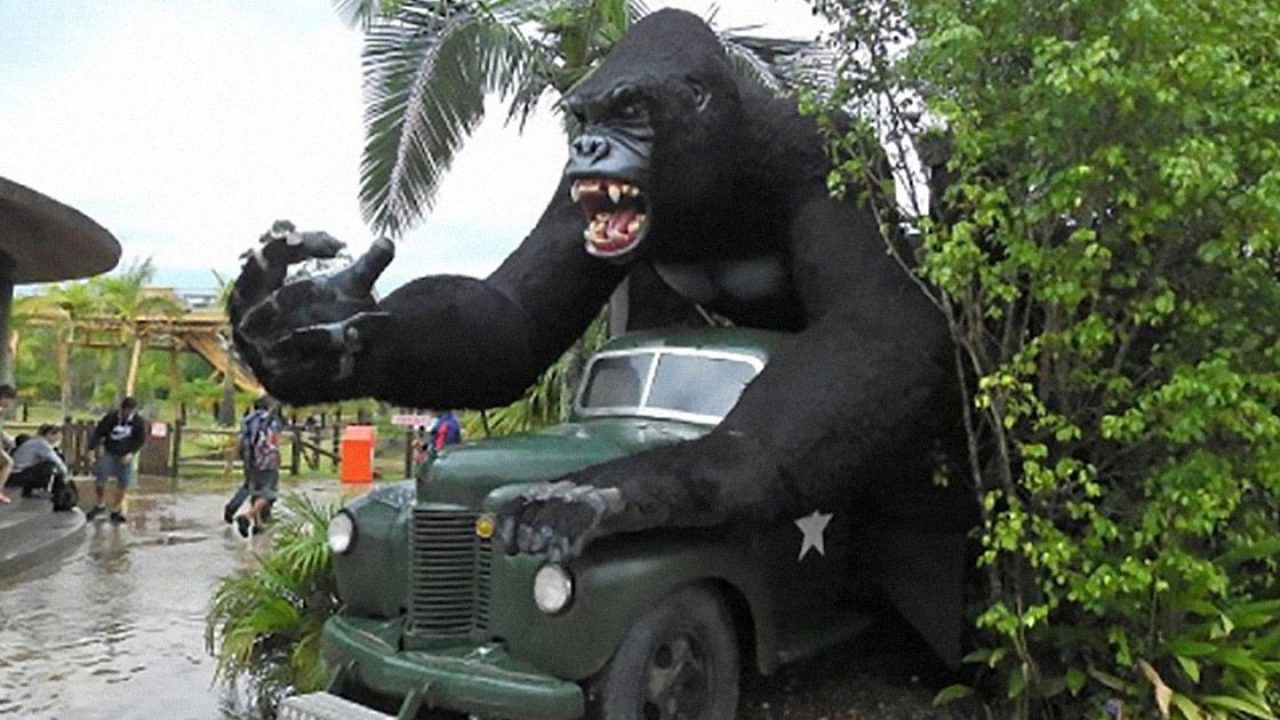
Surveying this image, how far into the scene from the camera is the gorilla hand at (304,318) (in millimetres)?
6234

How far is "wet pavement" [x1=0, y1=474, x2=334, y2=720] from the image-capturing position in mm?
7153

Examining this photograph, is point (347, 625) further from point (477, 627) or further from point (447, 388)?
point (447, 388)

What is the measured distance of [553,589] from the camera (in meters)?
4.89

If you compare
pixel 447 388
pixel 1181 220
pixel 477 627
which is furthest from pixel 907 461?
pixel 447 388

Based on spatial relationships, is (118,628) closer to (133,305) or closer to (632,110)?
(632,110)

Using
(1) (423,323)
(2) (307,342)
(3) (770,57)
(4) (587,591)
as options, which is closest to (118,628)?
(1) (423,323)

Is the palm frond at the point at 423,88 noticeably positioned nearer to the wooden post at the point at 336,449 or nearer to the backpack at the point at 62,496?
the backpack at the point at 62,496

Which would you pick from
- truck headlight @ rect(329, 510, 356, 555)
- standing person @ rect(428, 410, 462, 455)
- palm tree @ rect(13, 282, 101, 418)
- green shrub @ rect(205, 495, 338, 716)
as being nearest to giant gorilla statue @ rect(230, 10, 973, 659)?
truck headlight @ rect(329, 510, 356, 555)

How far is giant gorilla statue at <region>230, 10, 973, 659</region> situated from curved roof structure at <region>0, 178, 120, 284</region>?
6.91 metres

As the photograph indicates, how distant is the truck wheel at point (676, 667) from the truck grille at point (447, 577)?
735 millimetres

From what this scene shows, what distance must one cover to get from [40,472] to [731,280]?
1060cm

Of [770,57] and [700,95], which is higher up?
[770,57]

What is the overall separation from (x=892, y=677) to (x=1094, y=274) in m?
2.45

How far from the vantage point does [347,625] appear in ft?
18.8
